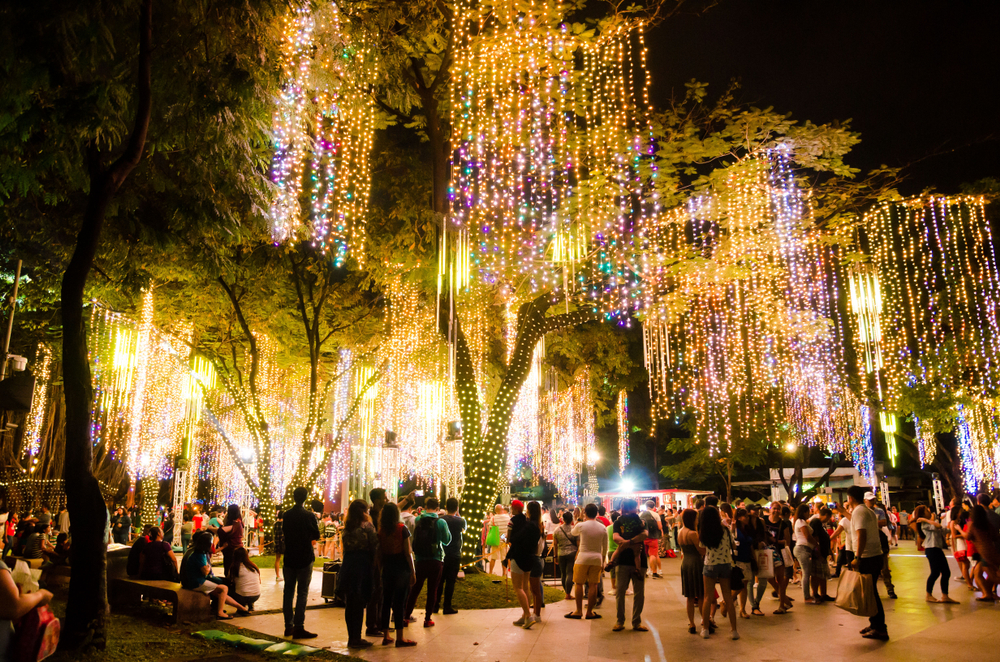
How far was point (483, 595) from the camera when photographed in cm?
1046

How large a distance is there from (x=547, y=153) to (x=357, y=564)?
8.12 m

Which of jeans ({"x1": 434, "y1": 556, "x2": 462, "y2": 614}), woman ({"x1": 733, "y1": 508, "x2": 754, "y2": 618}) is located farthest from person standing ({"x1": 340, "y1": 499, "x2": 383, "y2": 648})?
woman ({"x1": 733, "y1": 508, "x2": 754, "y2": 618})

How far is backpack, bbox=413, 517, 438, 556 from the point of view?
8195mm

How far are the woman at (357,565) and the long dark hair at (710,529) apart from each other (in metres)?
3.72

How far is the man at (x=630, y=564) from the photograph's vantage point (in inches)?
308

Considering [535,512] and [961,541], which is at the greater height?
[535,512]

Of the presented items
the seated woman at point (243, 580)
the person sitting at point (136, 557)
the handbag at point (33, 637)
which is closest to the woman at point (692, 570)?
the seated woman at point (243, 580)

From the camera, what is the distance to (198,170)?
24.8 ft

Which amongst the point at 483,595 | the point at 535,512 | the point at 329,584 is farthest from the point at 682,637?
the point at 329,584

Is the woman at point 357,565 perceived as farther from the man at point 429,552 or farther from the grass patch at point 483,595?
the grass patch at point 483,595

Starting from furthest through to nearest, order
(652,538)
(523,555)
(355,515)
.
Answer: (652,538) < (523,555) < (355,515)

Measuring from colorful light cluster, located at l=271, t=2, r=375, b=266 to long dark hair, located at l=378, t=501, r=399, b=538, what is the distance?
4283mm

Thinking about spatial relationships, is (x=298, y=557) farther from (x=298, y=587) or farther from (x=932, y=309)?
(x=932, y=309)

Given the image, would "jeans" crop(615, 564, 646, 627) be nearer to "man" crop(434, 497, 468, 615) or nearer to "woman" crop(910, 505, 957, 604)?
"man" crop(434, 497, 468, 615)
